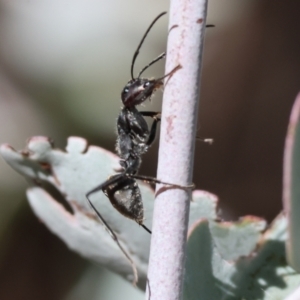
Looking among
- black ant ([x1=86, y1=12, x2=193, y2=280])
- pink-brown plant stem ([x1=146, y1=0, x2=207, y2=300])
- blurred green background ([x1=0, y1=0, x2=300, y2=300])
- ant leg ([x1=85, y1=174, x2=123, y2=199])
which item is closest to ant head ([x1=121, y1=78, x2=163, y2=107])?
black ant ([x1=86, y1=12, x2=193, y2=280])

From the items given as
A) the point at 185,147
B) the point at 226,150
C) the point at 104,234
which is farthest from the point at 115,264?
the point at 226,150

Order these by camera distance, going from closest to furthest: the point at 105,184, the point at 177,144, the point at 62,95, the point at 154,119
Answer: the point at 177,144
the point at 105,184
the point at 154,119
the point at 62,95

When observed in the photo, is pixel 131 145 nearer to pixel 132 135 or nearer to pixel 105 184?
pixel 132 135

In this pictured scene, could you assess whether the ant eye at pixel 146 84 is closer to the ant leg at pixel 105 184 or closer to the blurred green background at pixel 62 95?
the ant leg at pixel 105 184

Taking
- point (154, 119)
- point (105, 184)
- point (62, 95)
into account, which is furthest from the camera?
point (62, 95)

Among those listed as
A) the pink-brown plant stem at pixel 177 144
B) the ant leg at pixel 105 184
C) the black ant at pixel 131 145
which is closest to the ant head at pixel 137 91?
the black ant at pixel 131 145

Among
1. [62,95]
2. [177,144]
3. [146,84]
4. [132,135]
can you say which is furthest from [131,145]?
[62,95]
